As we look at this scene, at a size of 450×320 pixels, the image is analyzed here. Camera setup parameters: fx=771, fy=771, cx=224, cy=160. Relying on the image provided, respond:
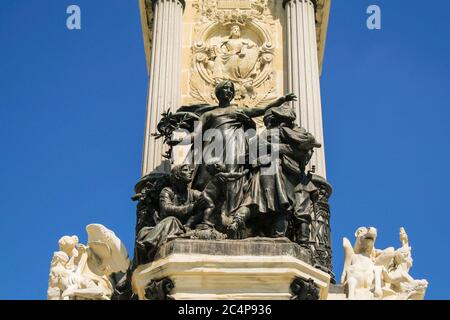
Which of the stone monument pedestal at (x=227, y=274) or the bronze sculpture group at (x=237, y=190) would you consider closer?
the stone monument pedestal at (x=227, y=274)

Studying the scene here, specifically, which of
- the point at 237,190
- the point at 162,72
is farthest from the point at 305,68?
the point at 237,190

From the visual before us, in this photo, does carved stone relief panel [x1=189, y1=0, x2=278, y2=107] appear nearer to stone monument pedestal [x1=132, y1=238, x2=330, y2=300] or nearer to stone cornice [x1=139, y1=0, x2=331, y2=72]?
stone cornice [x1=139, y1=0, x2=331, y2=72]

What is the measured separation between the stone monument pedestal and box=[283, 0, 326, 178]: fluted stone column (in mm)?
4064

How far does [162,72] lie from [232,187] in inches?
199

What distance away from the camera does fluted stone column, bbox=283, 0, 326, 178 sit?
14930 mm

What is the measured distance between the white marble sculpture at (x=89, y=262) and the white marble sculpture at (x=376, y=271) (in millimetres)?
3954

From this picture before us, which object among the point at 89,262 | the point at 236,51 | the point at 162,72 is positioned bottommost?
the point at 89,262

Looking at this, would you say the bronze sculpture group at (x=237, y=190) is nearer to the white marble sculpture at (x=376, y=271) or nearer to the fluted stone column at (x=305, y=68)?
the white marble sculpture at (x=376, y=271)

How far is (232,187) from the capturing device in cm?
1143

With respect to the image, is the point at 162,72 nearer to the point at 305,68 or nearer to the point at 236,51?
the point at 236,51

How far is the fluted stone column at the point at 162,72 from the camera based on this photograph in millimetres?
14938

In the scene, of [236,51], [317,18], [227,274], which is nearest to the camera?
[227,274]

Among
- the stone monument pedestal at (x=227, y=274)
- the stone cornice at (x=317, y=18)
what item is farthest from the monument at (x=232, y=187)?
the stone cornice at (x=317, y=18)
